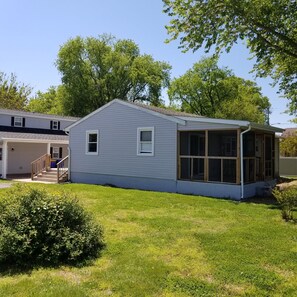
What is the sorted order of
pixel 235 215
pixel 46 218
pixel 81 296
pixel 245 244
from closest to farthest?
pixel 81 296 < pixel 46 218 < pixel 245 244 < pixel 235 215

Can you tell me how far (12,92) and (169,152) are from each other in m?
38.6

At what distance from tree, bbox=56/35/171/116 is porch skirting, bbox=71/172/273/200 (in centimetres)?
2644

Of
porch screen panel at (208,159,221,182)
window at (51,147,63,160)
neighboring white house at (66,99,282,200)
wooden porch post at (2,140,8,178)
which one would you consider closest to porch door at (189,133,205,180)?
neighboring white house at (66,99,282,200)

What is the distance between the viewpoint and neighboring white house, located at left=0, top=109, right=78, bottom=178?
894 inches

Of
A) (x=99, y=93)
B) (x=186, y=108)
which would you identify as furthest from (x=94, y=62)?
(x=186, y=108)

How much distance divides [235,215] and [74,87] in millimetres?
36125

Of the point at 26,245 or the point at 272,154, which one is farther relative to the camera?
the point at 272,154

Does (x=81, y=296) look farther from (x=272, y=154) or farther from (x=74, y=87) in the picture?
(x=74, y=87)

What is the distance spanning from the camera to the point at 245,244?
607cm

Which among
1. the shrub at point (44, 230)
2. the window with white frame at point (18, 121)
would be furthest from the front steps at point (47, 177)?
the shrub at point (44, 230)

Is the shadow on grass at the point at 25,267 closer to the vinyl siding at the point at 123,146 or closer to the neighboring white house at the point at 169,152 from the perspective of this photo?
the neighboring white house at the point at 169,152

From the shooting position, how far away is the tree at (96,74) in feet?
137

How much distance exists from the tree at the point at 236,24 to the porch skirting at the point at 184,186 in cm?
532

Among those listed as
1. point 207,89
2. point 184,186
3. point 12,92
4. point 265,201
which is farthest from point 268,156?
point 12,92
